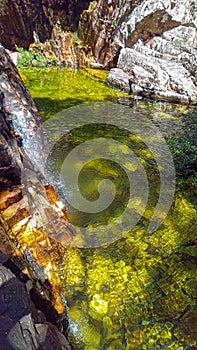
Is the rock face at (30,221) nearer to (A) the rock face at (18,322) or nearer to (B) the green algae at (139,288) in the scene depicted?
(B) the green algae at (139,288)

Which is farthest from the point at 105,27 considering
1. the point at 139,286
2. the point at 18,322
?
the point at 18,322

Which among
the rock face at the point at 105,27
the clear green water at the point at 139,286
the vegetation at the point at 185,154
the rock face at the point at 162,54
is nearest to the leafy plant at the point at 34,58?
the rock face at the point at 105,27

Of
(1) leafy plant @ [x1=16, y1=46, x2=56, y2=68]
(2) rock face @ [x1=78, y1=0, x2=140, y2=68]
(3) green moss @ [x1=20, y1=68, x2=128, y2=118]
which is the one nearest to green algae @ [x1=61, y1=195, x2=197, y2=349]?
(3) green moss @ [x1=20, y1=68, x2=128, y2=118]

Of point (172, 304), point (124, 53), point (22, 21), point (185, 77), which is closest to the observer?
point (172, 304)

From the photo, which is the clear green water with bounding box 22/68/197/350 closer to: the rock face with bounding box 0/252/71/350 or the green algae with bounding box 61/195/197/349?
the green algae with bounding box 61/195/197/349

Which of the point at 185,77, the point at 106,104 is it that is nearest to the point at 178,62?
the point at 185,77

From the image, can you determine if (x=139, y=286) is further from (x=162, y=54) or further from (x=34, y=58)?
(x=34, y=58)

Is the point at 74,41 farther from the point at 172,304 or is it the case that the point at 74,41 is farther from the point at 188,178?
the point at 172,304
